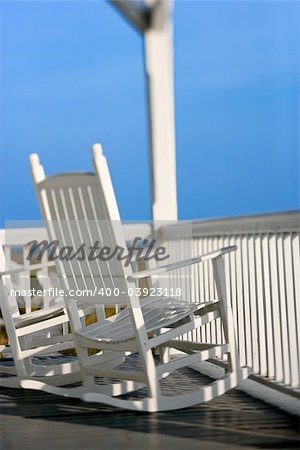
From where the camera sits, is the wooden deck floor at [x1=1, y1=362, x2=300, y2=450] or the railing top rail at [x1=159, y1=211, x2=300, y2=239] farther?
the railing top rail at [x1=159, y1=211, x2=300, y2=239]

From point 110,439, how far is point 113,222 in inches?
32.4

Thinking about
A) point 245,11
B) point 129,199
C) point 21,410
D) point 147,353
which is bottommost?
point 21,410

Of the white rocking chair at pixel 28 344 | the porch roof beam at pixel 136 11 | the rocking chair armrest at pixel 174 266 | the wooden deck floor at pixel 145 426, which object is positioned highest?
the porch roof beam at pixel 136 11

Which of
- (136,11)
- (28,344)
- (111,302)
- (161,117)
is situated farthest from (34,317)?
(136,11)

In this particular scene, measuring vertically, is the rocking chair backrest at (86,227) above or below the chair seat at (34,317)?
above

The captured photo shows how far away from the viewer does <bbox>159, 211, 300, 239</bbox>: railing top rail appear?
343 centimetres

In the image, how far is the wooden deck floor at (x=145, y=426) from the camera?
284cm

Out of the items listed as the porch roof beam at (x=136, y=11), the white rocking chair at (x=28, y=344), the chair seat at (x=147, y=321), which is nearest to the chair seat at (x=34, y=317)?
the white rocking chair at (x=28, y=344)

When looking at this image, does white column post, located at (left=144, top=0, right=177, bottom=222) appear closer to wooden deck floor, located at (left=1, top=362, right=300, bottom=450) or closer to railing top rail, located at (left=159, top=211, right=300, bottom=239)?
railing top rail, located at (left=159, top=211, right=300, bottom=239)

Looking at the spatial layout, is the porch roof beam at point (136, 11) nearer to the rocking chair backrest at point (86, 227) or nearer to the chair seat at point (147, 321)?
the rocking chair backrest at point (86, 227)

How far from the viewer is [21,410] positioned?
11.7 ft

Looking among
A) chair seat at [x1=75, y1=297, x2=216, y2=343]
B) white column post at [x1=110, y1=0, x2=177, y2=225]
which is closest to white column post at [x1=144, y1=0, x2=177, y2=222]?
white column post at [x1=110, y1=0, x2=177, y2=225]

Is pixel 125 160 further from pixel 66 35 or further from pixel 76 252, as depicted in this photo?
pixel 76 252

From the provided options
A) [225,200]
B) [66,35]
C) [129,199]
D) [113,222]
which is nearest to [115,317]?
[113,222]
